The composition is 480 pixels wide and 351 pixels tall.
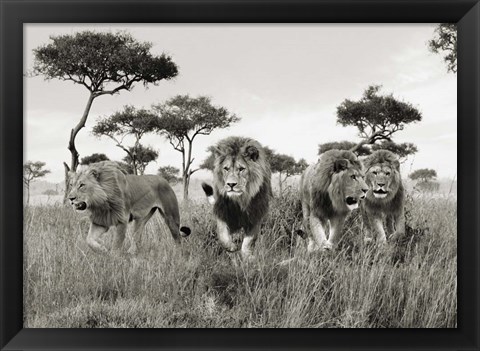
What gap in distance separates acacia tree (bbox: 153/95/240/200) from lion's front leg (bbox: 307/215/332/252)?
871 millimetres

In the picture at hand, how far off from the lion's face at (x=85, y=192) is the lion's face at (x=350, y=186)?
1.59 m

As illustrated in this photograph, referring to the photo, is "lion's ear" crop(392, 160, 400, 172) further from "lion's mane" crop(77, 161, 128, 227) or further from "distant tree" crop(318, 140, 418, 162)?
"lion's mane" crop(77, 161, 128, 227)

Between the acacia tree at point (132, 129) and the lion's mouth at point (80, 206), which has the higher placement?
the acacia tree at point (132, 129)

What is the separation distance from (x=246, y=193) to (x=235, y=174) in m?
0.15

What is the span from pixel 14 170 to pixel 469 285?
302 centimetres

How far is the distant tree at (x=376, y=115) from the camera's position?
3783mm

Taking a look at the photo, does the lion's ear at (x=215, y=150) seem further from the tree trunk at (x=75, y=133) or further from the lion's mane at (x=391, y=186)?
the lion's mane at (x=391, y=186)

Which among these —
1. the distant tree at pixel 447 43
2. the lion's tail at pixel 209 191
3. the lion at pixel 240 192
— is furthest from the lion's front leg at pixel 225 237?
the distant tree at pixel 447 43

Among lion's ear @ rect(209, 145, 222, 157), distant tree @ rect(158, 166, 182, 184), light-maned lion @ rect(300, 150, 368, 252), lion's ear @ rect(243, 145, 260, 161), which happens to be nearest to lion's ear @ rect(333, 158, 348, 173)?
light-maned lion @ rect(300, 150, 368, 252)

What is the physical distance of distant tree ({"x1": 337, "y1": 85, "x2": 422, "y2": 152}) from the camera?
3.78 metres

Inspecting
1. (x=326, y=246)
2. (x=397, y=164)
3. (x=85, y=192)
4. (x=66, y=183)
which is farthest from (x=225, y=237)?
(x=397, y=164)
